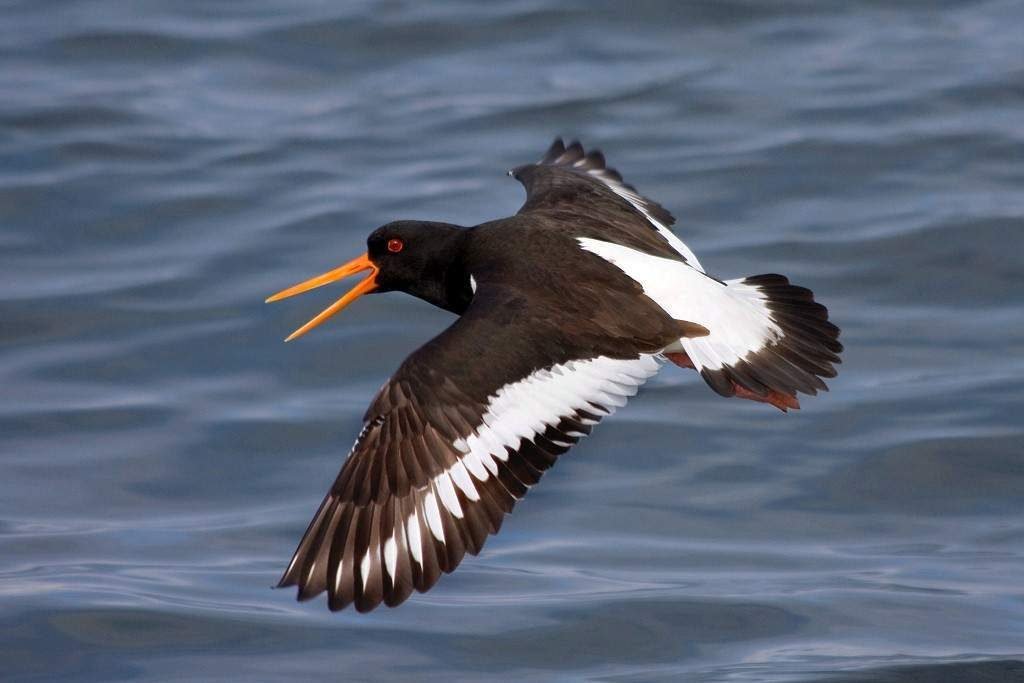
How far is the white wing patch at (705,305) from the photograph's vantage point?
6.77m

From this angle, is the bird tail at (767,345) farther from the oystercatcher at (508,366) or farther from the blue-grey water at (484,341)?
the blue-grey water at (484,341)

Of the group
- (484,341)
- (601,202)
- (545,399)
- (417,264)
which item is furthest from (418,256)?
(545,399)

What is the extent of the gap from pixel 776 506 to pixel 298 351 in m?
3.20

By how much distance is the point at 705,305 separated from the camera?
695cm

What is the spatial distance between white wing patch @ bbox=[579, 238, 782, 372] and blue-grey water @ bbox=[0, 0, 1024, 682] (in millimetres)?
1361

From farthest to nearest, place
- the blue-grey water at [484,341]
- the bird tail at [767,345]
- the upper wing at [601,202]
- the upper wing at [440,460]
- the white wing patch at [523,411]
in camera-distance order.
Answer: the upper wing at [601,202]
the blue-grey water at [484,341]
the bird tail at [767,345]
the white wing patch at [523,411]
the upper wing at [440,460]

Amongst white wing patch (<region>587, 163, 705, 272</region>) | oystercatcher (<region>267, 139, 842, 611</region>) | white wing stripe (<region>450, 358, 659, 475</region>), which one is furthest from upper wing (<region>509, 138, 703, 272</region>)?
white wing stripe (<region>450, 358, 659, 475</region>)

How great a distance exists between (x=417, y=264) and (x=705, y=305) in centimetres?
147

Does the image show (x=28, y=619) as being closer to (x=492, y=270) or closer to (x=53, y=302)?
(x=492, y=270)

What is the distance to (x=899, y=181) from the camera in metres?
11.7

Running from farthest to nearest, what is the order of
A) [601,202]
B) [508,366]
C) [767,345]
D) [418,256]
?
[601,202]
[418,256]
[767,345]
[508,366]

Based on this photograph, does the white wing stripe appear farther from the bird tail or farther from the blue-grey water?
the blue-grey water

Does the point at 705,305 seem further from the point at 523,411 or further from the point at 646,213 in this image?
the point at 646,213

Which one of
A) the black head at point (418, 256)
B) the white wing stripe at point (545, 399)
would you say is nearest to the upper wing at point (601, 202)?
the black head at point (418, 256)
